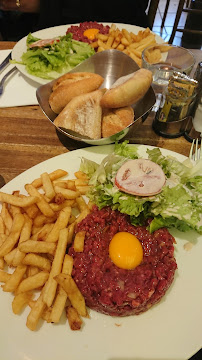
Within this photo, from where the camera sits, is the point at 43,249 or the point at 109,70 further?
the point at 109,70

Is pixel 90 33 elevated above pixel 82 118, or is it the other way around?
pixel 90 33

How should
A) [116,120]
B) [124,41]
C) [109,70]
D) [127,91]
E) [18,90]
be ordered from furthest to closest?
[124,41], [18,90], [109,70], [116,120], [127,91]

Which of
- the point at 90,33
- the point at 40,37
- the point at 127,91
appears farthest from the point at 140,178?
the point at 40,37

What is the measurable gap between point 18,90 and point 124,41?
4.69 feet

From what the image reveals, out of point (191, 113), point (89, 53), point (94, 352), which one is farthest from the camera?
point (89, 53)

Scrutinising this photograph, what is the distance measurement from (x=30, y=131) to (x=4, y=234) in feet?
3.96

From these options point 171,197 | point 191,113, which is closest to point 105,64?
point 191,113

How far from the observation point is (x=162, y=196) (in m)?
1.91

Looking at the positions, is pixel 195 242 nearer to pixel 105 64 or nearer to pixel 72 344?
pixel 72 344

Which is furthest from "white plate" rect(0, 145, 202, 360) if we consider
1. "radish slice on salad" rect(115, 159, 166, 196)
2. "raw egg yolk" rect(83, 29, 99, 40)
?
"raw egg yolk" rect(83, 29, 99, 40)

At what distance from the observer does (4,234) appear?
1900mm

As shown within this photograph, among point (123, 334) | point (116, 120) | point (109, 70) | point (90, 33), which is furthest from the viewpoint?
point (90, 33)

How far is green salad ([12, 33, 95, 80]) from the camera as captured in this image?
123 inches

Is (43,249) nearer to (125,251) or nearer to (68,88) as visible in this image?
(125,251)
